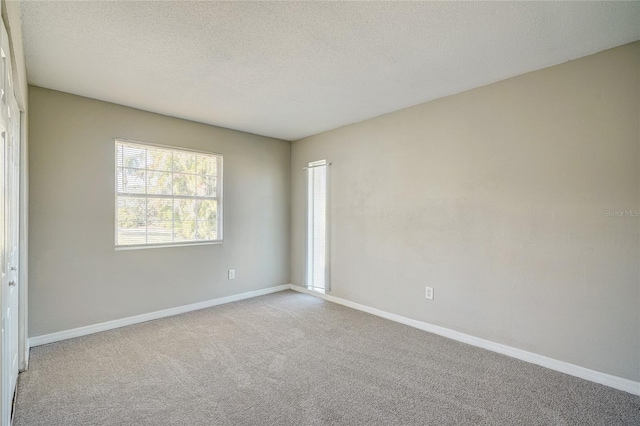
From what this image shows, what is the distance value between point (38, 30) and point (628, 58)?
3976mm

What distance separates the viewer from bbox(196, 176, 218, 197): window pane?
4134 mm

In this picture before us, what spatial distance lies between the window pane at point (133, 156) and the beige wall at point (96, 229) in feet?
0.41

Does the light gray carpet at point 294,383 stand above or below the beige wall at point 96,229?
below

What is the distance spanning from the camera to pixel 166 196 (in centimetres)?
381

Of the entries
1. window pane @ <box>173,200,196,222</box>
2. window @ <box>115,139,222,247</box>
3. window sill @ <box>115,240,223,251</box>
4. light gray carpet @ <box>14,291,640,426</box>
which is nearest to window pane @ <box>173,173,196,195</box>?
window @ <box>115,139,222,247</box>

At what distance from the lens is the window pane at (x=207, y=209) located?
4.13 metres

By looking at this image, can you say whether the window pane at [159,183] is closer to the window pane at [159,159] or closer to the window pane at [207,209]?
the window pane at [159,159]

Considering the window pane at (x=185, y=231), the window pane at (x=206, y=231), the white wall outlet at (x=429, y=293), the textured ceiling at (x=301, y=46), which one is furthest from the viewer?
the window pane at (x=206, y=231)

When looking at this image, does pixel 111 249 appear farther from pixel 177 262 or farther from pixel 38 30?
pixel 38 30

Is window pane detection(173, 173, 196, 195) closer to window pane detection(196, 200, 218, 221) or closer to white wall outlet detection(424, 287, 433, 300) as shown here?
window pane detection(196, 200, 218, 221)

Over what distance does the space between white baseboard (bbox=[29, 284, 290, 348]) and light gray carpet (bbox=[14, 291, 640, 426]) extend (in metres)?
0.09

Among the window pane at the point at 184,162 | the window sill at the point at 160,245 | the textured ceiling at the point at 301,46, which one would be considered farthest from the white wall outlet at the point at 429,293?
the window pane at the point at 184,162

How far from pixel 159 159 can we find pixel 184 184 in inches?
16.1

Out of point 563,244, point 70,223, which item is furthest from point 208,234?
point 563,244
